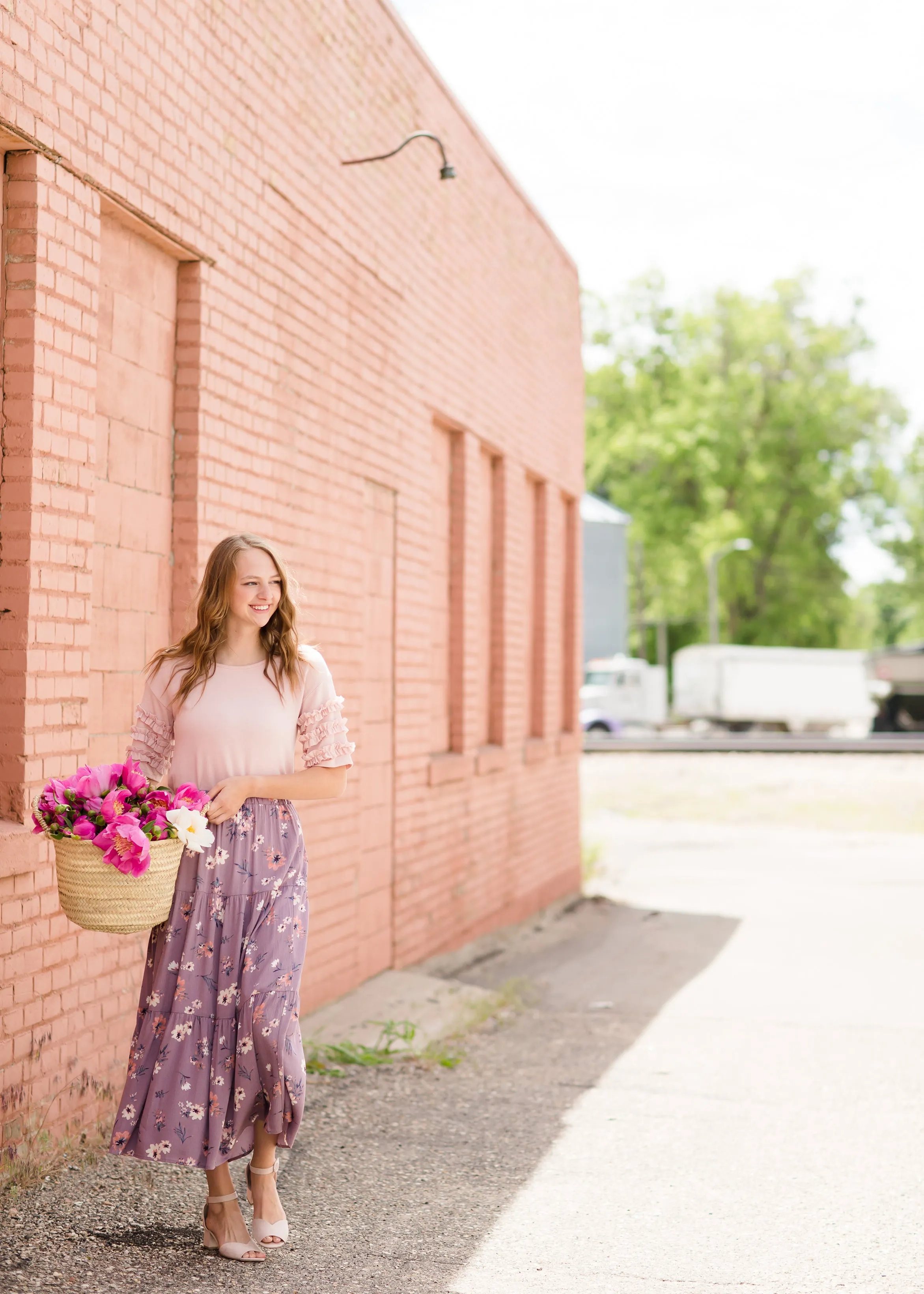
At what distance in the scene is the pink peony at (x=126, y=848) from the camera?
3.17 meters

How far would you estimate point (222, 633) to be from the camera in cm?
365

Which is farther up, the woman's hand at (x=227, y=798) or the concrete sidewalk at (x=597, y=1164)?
the woman's hand at (x=227, y=798)

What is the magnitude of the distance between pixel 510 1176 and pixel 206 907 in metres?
1.70

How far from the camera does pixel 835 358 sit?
49188mm

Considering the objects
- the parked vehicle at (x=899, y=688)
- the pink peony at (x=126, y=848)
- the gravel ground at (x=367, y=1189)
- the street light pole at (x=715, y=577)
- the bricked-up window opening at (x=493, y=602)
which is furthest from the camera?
the street light pole at (x=715, y=577)

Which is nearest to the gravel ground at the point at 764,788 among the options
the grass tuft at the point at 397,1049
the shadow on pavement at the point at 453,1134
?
the shadow on pavement at the point at 453,1134

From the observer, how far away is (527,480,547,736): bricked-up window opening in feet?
37.9

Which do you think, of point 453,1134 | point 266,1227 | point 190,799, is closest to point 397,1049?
point 453,1134

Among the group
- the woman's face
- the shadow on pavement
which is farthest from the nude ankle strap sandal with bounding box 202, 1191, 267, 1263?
the woman's face

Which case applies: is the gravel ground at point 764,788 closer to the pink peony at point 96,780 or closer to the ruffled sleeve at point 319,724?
→ the ruffled sleeve at point 319,724

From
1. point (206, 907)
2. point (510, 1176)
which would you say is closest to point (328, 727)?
point (206, 907)

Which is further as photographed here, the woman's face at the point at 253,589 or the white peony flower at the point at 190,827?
the woman's face at the point at 253,589

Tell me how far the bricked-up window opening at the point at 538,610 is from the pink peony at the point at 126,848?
8.41 meters

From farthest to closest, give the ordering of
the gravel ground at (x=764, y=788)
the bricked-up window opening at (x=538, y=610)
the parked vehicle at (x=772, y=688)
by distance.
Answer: the parked vehicle at (x=772, y=688)
the gravel ground at (x=764, y=788)
the bricked-up window opening at (x=538, y=610)
